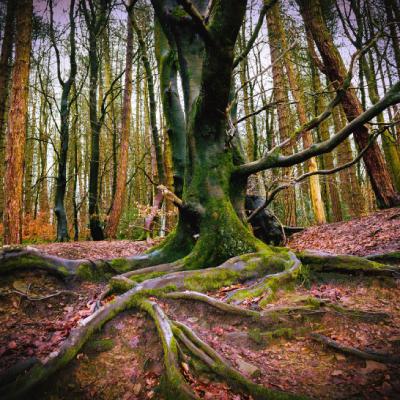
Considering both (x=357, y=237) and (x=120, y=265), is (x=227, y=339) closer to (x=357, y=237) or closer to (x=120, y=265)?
(x=120, y=265)

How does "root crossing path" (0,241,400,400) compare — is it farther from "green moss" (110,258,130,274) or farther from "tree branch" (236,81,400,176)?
"tree branch" (236,81,400,176)

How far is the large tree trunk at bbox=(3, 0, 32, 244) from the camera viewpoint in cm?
679

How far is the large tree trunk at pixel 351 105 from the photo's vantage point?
788 cm

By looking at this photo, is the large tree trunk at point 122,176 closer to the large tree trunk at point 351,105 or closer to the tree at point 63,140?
the tree at point 63,140

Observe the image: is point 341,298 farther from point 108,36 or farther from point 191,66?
point 108,36

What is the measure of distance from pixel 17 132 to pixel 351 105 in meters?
8.99

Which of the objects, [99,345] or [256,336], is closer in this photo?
[99,345]

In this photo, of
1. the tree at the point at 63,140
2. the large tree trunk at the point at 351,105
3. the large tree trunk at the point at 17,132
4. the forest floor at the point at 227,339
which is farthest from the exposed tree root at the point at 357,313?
the tree at the point at 63,140

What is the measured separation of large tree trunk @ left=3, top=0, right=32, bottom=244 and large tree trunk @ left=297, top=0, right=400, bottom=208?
7.53 meters

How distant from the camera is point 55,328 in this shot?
10.1 feet

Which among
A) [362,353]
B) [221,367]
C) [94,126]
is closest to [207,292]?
[221,367]

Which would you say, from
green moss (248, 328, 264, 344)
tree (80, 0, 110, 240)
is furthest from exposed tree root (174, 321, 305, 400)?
tree (80, 0, 110, 240)

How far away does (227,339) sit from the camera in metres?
2.71

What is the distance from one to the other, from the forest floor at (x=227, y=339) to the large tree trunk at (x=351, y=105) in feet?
18.3
